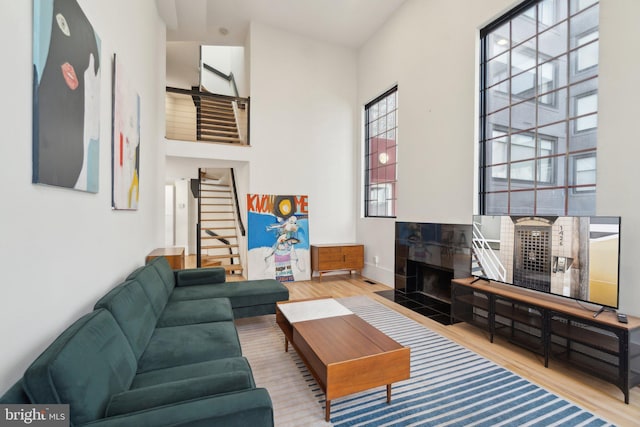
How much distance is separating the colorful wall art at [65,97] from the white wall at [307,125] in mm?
3702

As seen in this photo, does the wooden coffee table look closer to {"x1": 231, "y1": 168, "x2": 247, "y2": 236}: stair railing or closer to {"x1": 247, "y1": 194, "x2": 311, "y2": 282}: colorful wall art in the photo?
{"x1": 247, "y1": 194, "x2": 311, "y2": 282}: colorful wall art

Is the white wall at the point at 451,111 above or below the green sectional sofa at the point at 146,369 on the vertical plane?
above

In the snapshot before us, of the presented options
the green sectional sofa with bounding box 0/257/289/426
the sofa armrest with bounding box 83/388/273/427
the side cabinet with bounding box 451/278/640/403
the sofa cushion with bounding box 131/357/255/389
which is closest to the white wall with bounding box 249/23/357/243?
the side cabinet with bounding box 451/278/640/403

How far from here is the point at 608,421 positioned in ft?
6.21

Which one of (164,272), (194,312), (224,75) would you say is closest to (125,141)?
(164,272)

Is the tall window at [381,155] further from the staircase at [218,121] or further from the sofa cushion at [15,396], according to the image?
the sofa cushion at [15,396]

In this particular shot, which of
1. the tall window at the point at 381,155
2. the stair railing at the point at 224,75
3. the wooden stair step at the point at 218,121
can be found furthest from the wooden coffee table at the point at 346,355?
the stair railing at the point at 224,75

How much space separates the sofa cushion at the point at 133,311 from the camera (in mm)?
1702

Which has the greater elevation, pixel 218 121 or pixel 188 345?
pixel 218 121

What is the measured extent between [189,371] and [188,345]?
0.40m

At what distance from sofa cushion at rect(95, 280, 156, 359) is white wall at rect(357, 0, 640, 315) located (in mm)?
3747

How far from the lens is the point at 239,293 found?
330 centimetres

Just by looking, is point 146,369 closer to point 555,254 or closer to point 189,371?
point 189,371

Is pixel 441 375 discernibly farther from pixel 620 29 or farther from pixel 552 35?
pixel 552 35
